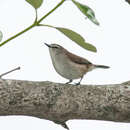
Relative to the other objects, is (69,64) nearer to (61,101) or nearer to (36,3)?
(61,101)

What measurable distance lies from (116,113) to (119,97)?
7 cm

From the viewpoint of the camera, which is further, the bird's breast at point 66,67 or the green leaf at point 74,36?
the bird's breast at point 66,67

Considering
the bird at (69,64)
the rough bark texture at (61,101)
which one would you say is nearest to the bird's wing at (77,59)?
the bird at (69,64)

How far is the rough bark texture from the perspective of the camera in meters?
1.25

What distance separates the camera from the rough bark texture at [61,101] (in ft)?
4.11

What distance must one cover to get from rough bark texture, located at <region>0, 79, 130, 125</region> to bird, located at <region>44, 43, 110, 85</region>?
0.60 meters

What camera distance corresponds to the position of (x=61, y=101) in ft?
4.27

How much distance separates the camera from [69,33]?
984 millimetres

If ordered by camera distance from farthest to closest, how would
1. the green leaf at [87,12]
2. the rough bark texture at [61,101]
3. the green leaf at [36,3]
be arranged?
1. the rough bark texture at [61,101]
2. the green leaf at [36,3]
3. the green leaf at [87,12]

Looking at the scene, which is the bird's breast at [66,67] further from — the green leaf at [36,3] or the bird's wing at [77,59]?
the green leaf at [36,3]

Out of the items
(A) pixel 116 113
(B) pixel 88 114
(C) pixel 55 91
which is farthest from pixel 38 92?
(A) pixel 116 113

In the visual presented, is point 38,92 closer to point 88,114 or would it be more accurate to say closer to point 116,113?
point 88,114

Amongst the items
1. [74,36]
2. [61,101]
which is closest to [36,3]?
[74,36]

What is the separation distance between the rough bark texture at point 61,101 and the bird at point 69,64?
603 millimetres
